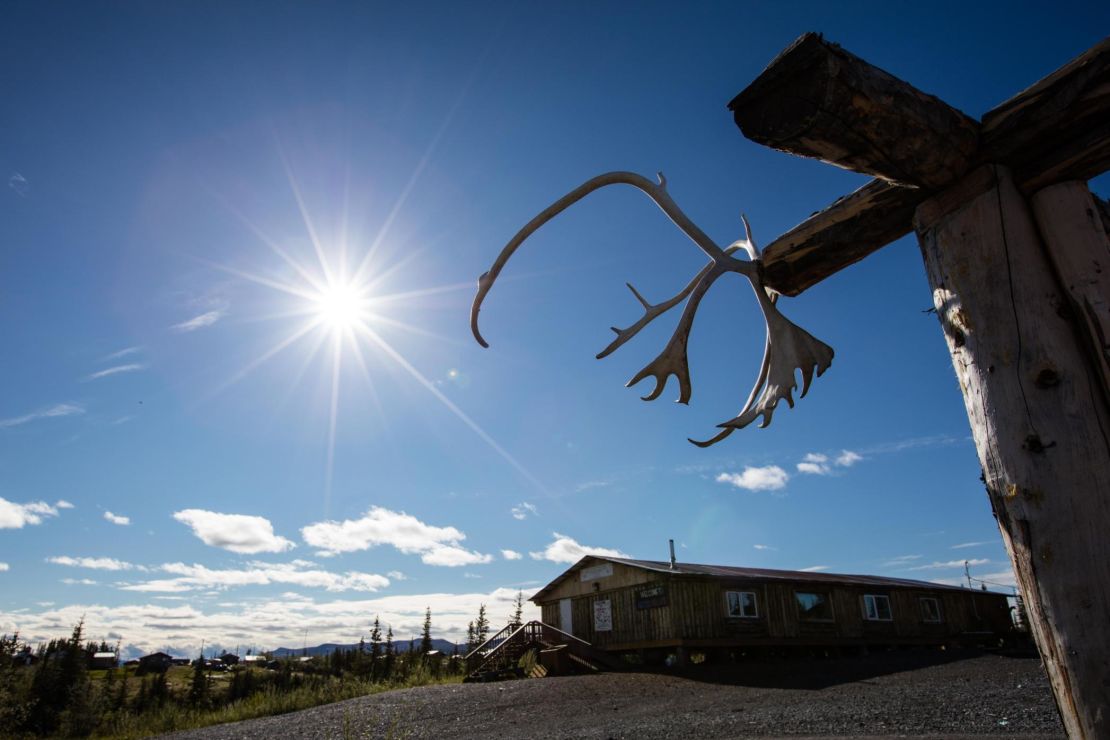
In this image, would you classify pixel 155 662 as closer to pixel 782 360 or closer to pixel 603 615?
pixel 603 615

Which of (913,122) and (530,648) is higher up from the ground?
(913,122)

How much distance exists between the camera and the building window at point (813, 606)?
2259cm

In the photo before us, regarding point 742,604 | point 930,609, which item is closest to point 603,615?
point 742,604

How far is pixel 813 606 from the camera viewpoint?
22891 mm

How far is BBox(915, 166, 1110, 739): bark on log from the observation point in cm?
182

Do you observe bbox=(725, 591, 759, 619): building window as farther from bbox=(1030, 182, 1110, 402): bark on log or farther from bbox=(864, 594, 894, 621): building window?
bbox=(1030, 182, 1110, 402): bark on log

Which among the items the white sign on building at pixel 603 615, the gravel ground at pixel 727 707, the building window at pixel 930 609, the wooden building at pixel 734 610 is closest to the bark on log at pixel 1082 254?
the gravel ground at pixel 727 707

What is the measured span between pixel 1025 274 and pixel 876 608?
88.7ft

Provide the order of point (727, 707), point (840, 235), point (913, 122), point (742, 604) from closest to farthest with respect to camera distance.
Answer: point (913, 122) → point (840, 235) → point (727, 707) → point (742, 604)

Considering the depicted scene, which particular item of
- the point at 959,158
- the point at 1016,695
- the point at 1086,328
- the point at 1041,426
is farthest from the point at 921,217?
the point at 1016,695

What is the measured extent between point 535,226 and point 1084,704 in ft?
8.77

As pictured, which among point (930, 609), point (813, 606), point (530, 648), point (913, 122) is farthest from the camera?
point (930, 609)

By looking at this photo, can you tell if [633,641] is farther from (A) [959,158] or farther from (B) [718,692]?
(A) [959,158]

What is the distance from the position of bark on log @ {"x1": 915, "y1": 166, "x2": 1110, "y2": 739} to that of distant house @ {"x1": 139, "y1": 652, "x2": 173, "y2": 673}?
101803 mm
